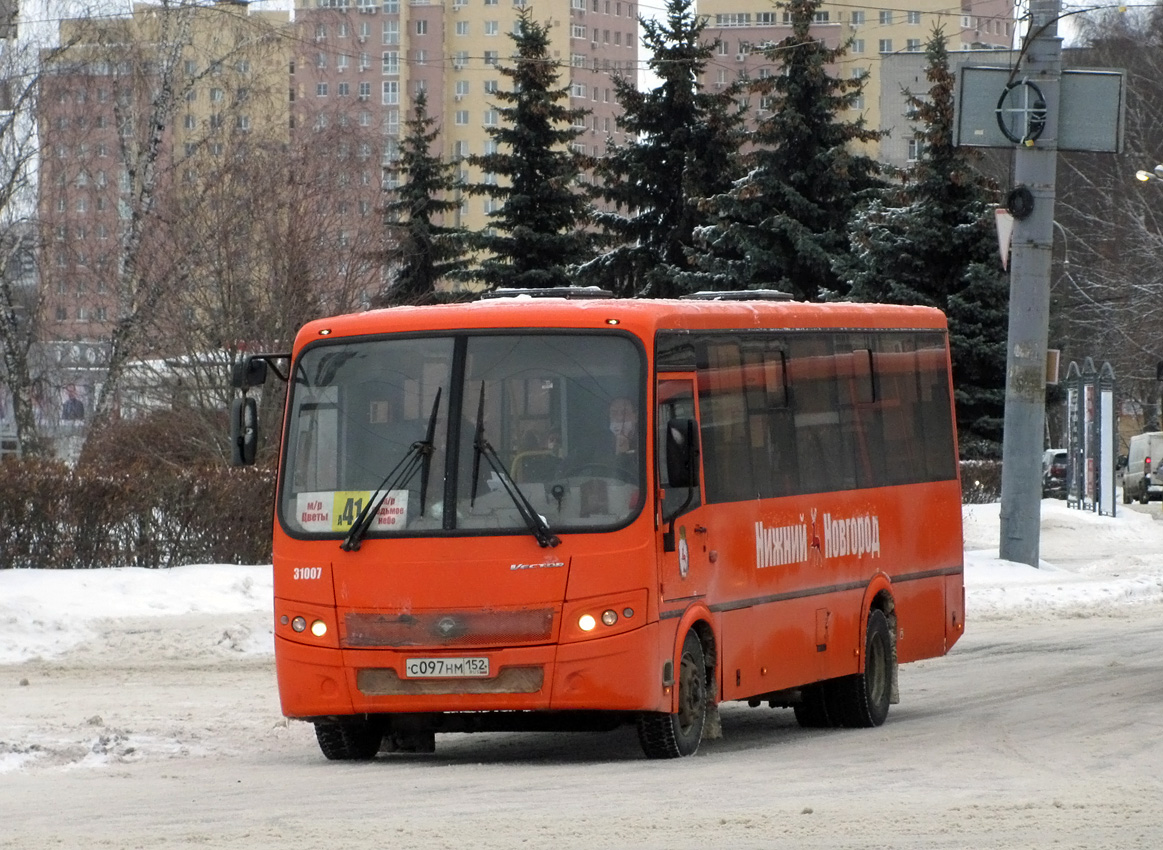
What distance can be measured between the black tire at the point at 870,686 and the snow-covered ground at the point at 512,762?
0.23 meters

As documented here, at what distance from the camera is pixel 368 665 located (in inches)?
454

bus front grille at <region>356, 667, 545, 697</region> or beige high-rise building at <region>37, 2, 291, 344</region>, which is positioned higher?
beige high-rise building at <region>37, 2, 291, 344</region>

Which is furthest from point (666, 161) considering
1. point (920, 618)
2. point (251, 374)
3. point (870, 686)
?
point (251, 374)

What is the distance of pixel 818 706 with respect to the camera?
1445 cm

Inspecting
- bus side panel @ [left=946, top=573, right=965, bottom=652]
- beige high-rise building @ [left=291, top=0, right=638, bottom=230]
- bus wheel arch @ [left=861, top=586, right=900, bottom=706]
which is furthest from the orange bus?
beige high-rise building @ [left=291, top=0, right=638, bottom=230]

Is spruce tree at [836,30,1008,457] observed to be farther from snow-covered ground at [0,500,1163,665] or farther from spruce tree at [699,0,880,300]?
snow-covered ground at [0,500,1163,665]

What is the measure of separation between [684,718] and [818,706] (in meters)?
2.63

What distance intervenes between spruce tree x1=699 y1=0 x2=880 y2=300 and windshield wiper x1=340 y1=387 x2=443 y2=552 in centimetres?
3498

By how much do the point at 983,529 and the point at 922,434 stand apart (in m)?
22.0

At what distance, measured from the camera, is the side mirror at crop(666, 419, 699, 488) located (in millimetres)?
11289

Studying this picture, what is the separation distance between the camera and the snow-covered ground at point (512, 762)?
8898 millimetres

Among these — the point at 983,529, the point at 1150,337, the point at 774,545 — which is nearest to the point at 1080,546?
the point at 983,529

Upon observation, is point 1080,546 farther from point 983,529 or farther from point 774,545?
point 774,545

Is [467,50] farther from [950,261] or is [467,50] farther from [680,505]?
[680,505]
